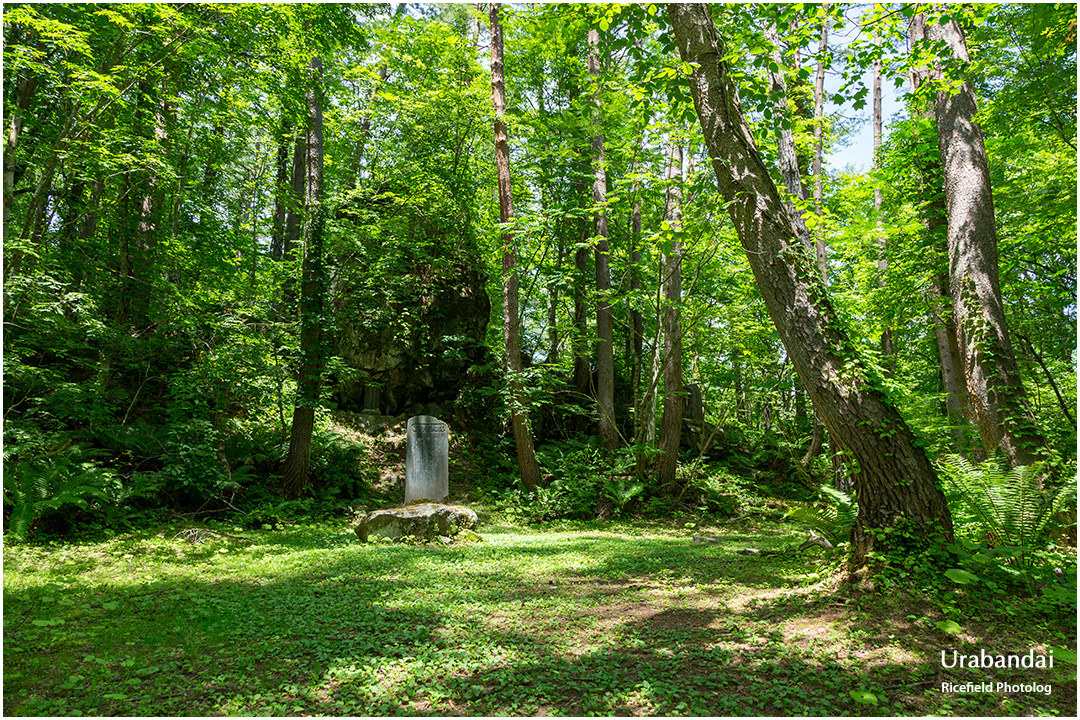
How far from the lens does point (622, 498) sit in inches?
404

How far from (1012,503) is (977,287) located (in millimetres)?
2820

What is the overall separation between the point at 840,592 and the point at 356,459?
30.0 ft

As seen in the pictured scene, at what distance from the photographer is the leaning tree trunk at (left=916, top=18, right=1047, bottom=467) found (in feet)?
17.9

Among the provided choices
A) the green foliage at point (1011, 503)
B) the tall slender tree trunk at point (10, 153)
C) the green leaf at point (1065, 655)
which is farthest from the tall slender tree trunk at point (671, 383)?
the tall slender tree trunk at point (10, 153)

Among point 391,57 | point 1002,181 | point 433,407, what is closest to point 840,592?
point 1002,181

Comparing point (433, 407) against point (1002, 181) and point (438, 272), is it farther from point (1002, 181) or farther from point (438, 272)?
point (1002, 181)

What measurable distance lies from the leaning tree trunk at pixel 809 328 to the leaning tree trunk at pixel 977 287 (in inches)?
79.1

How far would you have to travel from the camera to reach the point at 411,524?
24.1ft

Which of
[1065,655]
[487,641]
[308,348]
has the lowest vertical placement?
[487,641]

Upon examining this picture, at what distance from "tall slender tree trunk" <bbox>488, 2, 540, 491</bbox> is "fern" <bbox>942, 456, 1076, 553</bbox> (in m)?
7.39

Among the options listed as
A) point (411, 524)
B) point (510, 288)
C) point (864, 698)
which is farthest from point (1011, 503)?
point (510, 288)

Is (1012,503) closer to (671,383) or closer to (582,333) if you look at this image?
(671,383)

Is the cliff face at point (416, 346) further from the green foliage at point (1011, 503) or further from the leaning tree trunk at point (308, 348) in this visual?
the green foliage at point (1011, 503)

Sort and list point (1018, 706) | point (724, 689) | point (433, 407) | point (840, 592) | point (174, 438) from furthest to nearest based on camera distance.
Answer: point (433, 407) < point (174, 438) < point (840, 592) < point (724, 689) < point (1018, 706)
